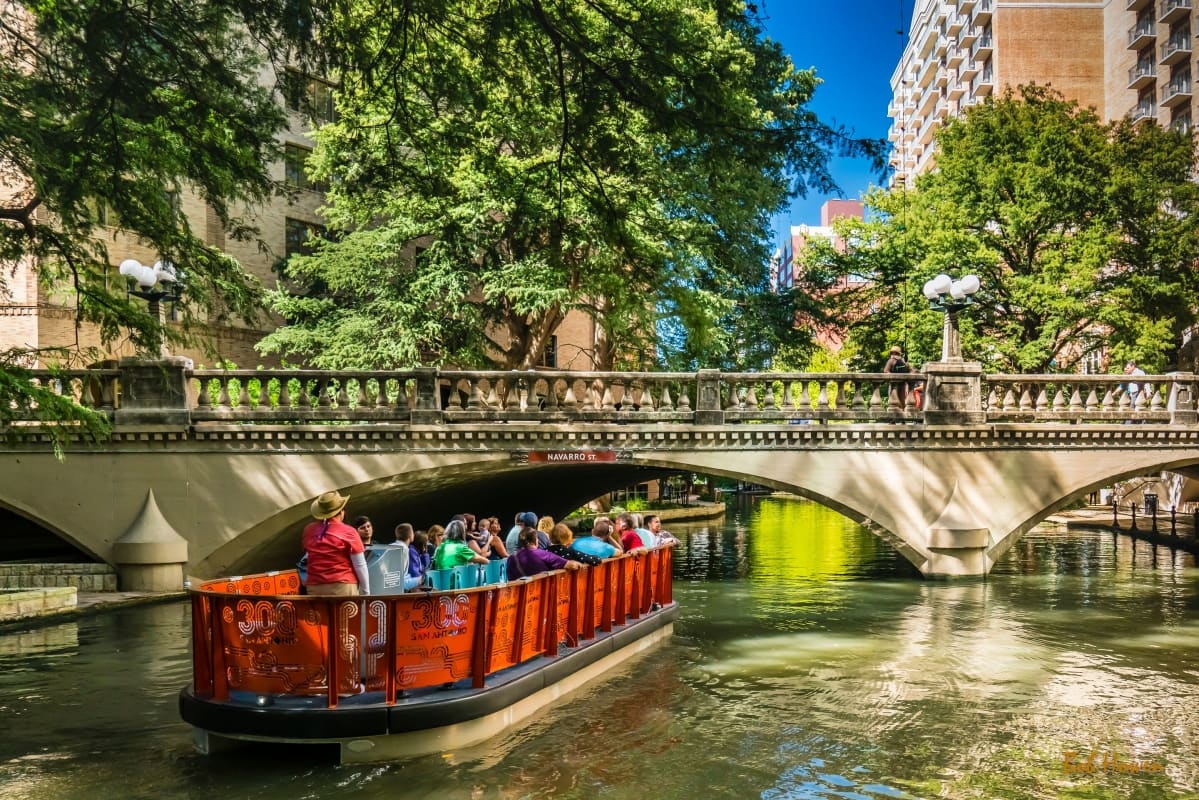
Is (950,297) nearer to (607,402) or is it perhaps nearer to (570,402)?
(607,402)

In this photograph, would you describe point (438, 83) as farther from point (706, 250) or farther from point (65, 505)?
point (706, 250)

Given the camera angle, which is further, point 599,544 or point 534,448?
point 534,448

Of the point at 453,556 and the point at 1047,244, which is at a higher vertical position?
the point at 1047,244

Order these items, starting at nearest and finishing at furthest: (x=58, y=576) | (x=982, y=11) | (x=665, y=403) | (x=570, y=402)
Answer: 1. (x=58, y=576)
2. (x=570, y=402)
3. (x=665, y=403)
4. (x=982, y=11)

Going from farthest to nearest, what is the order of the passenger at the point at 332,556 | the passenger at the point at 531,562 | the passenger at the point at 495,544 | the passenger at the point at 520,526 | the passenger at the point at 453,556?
1. the passenger at the point at 495,544
2. the passenger at the point at 520,526
3. the passenger at the point at 453,556
4. the passenger at the point at 531,562
5. the passenger at the point at 332,556

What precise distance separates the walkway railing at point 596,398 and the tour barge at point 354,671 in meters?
8.70

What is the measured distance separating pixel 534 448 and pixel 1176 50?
142 feet

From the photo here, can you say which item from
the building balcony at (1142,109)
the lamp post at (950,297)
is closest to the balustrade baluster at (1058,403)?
the lamp post at (950,297)

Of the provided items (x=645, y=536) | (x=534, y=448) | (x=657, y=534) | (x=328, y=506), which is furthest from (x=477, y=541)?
(x=328, y=506)

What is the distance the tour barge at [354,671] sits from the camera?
9117 mm

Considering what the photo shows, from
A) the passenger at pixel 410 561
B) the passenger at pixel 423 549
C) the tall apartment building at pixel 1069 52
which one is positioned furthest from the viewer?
the tall apartment building at pixel 1069 52

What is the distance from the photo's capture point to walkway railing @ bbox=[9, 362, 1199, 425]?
1869 cm

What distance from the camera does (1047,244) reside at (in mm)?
31953

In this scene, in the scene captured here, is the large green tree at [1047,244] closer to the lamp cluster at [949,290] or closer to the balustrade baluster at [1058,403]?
the balustrade baluster at [1058,403]
